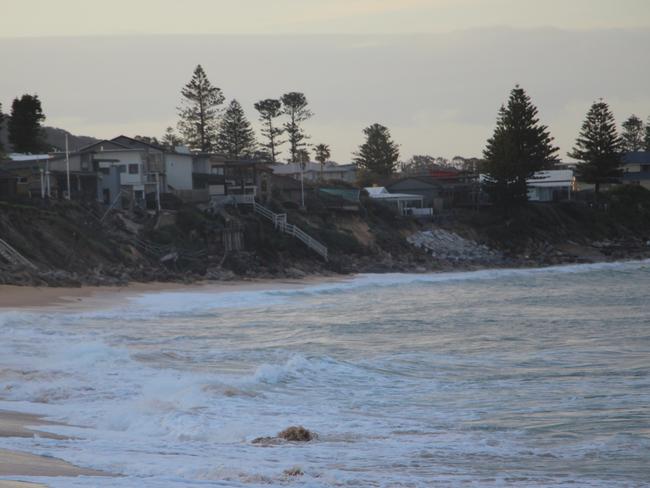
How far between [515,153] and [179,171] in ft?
95.0

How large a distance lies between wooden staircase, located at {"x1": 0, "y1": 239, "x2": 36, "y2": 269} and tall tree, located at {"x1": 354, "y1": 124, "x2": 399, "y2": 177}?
7227cm

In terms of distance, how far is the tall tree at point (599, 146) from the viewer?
288 ft

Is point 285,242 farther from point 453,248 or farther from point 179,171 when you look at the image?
point 453,248

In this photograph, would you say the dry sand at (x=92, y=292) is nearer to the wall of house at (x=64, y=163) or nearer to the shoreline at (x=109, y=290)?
the shoreline at (x=109, y=290)

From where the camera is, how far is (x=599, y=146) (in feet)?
289

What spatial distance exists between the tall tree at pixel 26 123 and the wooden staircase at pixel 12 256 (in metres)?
34.1

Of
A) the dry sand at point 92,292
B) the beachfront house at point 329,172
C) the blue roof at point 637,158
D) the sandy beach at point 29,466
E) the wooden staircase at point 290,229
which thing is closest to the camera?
the sandy beach at point 29,466

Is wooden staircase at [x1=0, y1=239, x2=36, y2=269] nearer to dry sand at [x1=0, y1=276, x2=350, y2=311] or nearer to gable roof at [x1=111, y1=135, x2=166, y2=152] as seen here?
dry sand at [x1=0, y1=276, x2=350, y2=311]

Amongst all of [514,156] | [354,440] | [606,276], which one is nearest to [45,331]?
[354,440]

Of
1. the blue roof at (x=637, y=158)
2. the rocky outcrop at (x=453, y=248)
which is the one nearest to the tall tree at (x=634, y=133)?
the blue roof at (x=637, y=158)

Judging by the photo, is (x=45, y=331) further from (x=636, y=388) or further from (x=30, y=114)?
(x=30, y=114)

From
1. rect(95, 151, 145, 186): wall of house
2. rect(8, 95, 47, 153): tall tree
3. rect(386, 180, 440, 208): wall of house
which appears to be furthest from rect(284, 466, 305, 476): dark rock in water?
rect(386, 180, 440, 208): wall of house

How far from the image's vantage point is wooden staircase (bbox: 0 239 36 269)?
114 ft

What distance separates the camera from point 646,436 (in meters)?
12.2
